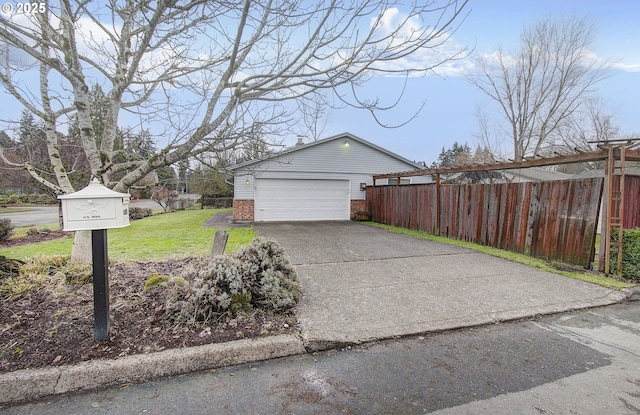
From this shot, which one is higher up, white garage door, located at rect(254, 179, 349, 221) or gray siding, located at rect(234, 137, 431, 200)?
gray siding, located at rect(234, 137, 431, 200)

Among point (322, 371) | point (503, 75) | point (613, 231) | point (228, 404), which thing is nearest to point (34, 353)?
point (228, 404)

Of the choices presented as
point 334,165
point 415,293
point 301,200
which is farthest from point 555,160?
point 301,200

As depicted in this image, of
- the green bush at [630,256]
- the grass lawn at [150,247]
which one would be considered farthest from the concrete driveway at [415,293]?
the grass lawn at [150,247]

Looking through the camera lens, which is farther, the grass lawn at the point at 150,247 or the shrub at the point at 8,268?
the grass lawn at the point at 150,247

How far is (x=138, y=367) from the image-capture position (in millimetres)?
2490

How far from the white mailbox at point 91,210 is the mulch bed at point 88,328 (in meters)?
1.02

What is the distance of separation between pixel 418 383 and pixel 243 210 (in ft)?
38.3

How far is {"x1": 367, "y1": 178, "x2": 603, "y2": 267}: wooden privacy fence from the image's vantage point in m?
6.01

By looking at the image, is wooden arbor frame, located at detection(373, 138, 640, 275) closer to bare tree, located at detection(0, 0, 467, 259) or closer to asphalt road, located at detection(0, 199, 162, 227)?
bare tree, located at detection(0, 0, 467, 259)

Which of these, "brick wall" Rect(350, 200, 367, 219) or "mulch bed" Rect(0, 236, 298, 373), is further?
"brick wall" Rect(350, 200, 367, 219)

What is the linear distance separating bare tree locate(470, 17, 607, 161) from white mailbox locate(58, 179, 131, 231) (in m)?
19.9

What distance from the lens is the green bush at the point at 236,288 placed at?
10.5 ft

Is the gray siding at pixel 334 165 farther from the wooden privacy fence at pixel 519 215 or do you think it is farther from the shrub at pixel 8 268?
the shrub at pixel 8 268

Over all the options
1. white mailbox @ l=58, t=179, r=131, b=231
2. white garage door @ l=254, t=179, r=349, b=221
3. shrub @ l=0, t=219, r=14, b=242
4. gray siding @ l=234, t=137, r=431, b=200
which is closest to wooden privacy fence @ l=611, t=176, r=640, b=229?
gray siding @ l=234, t=137, r=431, b=200
